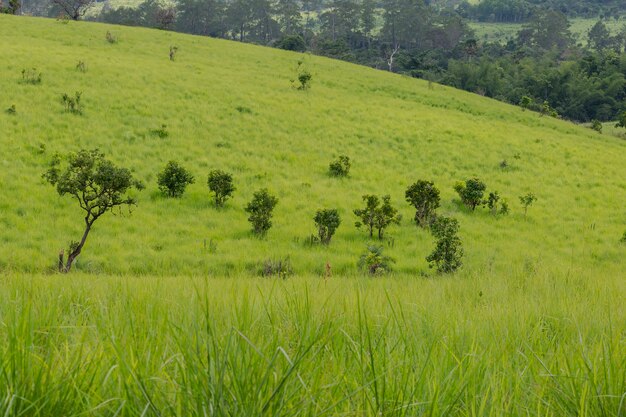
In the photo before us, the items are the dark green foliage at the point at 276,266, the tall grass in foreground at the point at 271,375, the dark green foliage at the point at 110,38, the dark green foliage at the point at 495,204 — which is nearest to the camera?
the tall grass in foreground at the point at 271,375

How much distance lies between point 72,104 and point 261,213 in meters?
16.1

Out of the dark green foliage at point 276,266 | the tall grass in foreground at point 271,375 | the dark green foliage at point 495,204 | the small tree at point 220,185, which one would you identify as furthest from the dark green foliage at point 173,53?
the tall grass in foreground at point 271,375

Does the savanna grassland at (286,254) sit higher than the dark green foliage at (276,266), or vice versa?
the savanna grassland at (286,254)

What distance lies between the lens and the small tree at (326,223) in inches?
688

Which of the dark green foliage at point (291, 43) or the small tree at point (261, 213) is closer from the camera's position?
the small tree at point (261, 213)

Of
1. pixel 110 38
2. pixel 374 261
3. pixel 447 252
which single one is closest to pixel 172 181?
pixel 374 261

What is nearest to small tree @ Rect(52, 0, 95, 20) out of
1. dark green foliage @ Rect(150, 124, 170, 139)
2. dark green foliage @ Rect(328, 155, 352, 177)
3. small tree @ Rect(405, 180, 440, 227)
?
dark green foliage @ Rect(150, 124, 170, 139)

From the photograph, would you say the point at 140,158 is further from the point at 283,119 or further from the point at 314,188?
the point at 283,119

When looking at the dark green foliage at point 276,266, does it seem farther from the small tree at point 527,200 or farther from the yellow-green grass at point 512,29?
the yellow-green grass at point 512,29

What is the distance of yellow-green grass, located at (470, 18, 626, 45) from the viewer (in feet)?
531

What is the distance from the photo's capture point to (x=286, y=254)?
1589 cm

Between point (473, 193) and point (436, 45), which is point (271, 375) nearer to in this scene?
point (473, 193)

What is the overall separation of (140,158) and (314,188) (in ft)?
27.9

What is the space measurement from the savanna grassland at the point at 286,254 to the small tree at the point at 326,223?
2.39ft
